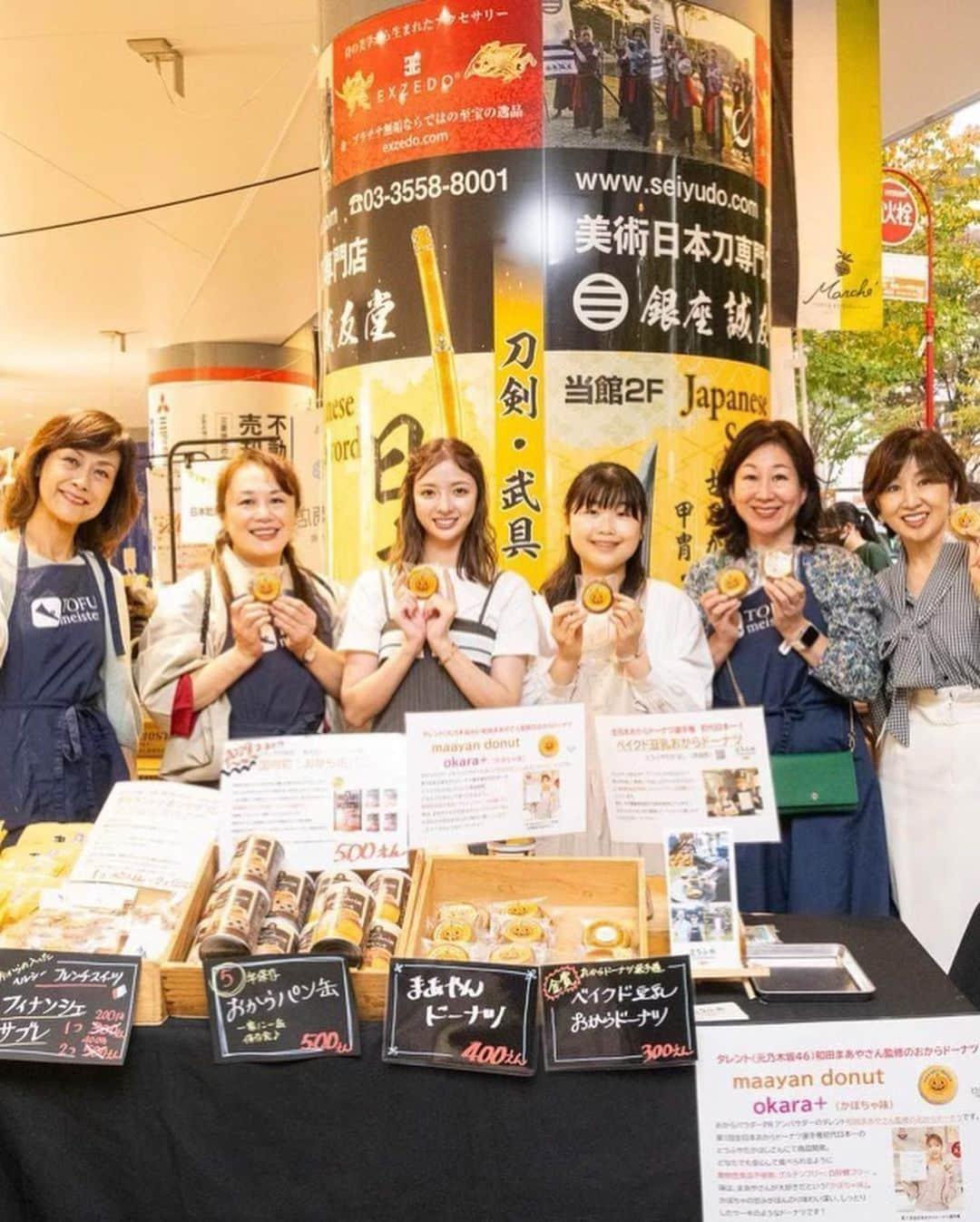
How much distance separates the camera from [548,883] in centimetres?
234

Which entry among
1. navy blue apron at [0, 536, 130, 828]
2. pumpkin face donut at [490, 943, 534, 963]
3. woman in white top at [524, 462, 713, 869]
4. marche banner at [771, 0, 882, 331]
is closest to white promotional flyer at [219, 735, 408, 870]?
pumpkin face donut at [490, 943, 534, 963]

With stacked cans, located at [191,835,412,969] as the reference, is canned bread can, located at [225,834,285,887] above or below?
above

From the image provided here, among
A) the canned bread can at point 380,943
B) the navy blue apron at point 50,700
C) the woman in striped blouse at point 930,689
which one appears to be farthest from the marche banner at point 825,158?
the canned bread can at point 380,943

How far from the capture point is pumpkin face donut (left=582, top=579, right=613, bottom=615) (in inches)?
113

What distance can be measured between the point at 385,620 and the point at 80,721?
818mm

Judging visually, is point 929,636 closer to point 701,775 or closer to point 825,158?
point 701,775

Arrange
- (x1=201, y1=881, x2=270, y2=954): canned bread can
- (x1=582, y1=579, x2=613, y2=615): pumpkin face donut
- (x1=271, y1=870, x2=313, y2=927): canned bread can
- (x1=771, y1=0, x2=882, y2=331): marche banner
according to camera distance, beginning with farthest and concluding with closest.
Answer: (x1=771, y1=0, x2=882, y2=331): marche banner
(x1=582, y1=579, x2=613, y2=615): pumpkin face donut
(x1=271, y1=870, x2=313, y2=927): canned bread can
(x1=201, y1=881, x2=270, y2=954): canned bread can

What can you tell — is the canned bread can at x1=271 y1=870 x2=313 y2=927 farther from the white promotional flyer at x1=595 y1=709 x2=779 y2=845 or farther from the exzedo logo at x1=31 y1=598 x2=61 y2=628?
the exzedo logo at x1=31 y1=598 x2=61 y2=628

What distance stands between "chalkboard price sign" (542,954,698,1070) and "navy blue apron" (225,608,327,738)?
133 centimetres

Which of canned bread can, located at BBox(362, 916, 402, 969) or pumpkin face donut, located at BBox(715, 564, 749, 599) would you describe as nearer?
canned bread can, located at BBox(362, 916, 402, 969)

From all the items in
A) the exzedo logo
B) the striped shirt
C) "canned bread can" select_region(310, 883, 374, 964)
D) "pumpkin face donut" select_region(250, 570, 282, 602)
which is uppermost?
"pumpkin face donut" select_region(250, 570, 282, 602)

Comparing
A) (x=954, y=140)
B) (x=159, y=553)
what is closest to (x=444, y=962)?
(x=159, y=553)

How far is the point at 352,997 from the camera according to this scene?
1899 mm

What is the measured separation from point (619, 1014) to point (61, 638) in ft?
6.08
